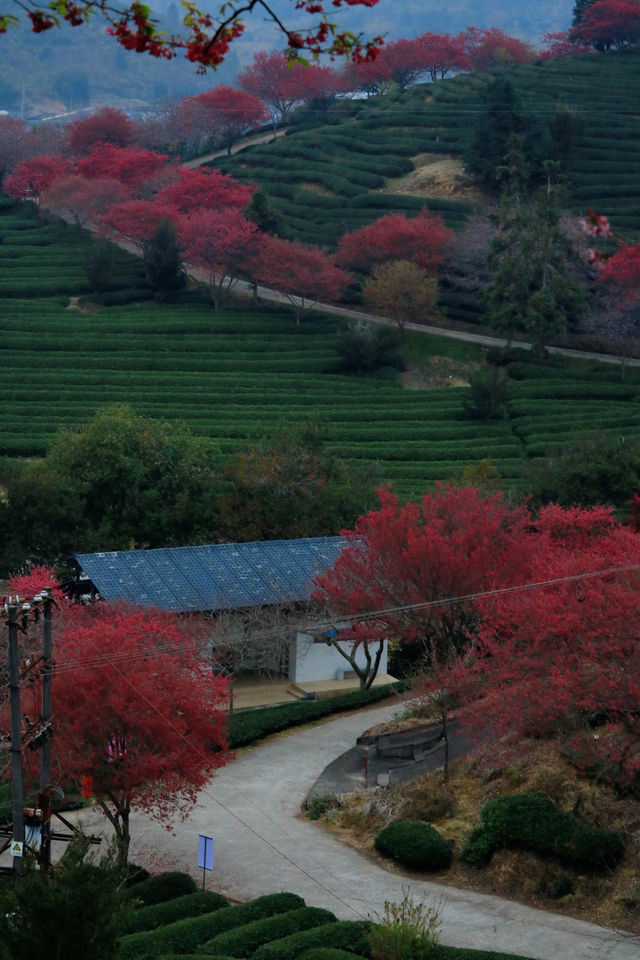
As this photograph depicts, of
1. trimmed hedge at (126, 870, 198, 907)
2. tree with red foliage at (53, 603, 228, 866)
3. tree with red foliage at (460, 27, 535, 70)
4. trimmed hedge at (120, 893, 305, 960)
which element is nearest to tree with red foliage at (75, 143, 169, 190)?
tree with red foliage at (460, 27, 535, 70)

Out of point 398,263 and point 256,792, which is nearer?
point 256,792

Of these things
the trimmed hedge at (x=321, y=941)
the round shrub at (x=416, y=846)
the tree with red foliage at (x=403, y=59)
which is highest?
the tree with red foliage at (x=403, y=59)

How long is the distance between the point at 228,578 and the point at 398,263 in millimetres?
35959

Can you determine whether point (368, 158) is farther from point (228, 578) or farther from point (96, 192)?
point (228, 578)

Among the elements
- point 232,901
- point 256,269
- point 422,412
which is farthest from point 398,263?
point 232,901

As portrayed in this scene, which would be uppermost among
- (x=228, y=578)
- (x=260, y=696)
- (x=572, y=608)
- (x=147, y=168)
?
(x=147, y=168)

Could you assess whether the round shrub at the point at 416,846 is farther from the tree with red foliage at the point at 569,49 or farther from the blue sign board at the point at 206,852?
the tree with red foliage at the point at 569,49

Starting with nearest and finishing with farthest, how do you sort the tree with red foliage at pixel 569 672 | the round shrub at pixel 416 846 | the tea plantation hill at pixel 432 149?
the tree with red foliage at pixel 569 672
the round shrub at pixel 416 846
the tea plantation hill at pixel 432 149

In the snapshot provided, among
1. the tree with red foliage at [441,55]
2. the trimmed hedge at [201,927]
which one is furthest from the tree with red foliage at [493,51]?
the trimmed hedge at [201,927]

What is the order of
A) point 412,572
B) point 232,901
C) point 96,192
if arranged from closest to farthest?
point 232,901, point 412,572, point 96,192

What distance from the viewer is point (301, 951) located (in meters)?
16.2

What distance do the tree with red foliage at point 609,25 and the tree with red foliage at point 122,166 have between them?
46829mm

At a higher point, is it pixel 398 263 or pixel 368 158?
pixel 368 158

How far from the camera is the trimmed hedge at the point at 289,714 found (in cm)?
2744
